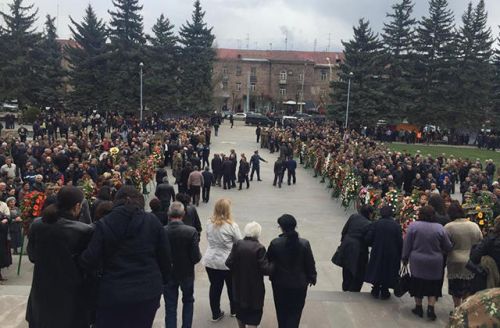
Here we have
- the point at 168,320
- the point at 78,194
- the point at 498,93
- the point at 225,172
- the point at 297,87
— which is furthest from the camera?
the point at 297,87

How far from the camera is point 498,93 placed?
4809 centimetres

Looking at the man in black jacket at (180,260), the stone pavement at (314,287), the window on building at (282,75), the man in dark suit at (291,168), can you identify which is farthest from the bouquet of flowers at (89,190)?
the window on building at (282,75)

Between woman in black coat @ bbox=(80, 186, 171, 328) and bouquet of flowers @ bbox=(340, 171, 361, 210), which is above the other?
woman in black coat @ bbox=(80, 186, 171, 328)

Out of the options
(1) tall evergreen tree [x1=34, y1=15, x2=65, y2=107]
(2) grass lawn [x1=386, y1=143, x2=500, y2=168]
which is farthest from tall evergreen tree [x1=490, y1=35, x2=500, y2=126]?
(1) tall evergreen tree [x1=34, y1=15, x2=65, y2=107]

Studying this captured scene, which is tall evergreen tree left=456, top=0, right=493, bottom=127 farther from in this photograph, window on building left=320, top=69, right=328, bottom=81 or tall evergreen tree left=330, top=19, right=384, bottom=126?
window on building left=320, top=69, right=328, bottom=81

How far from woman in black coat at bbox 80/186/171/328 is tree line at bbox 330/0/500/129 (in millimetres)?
46058

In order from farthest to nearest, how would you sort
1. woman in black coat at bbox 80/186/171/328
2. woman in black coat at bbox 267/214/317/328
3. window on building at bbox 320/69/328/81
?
window on building at bbox 320/69/328/81
woman in black coat at bbox 267/214/317/328
woman in black coat at bbox 80/186/171/328

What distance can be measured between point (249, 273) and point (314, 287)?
432cm

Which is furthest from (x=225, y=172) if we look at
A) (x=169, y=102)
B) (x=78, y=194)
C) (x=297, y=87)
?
(x=297, y=87)

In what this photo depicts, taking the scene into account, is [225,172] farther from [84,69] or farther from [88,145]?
[84,69]

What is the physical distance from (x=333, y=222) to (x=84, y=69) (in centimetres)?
3976

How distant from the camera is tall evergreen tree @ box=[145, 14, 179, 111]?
4966 centimetres

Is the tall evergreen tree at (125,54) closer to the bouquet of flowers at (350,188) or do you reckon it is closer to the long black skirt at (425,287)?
the bouquet of flowers at (350,188)

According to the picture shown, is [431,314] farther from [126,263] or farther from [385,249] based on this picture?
[126,263]
